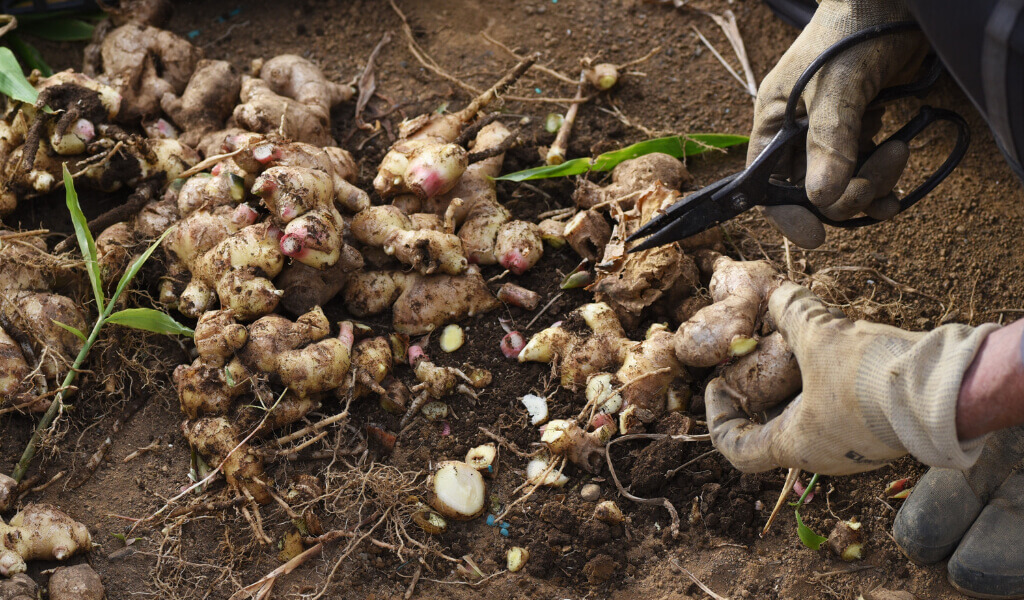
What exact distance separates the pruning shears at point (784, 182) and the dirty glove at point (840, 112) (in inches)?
1.3

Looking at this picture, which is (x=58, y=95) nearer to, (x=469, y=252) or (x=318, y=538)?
(x=469, y=252)

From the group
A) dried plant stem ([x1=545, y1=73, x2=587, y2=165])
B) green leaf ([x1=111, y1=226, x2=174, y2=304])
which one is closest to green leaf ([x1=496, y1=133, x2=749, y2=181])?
dried plant stem ([x1=545, y1=73, x2=587, y2=165])

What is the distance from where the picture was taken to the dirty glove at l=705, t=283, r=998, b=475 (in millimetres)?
1233

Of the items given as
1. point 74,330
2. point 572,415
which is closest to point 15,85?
point 74,330

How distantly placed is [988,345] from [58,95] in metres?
2.38

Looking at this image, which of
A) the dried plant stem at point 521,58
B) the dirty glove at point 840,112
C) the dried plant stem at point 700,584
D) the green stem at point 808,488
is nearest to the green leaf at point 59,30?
the dried plant stem at point 521,58

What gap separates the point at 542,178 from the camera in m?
2.38

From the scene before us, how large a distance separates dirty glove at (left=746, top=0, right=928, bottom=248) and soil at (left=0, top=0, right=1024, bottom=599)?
1.03 feet

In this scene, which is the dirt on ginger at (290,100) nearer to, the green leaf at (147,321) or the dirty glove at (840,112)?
the green leaf at (147,321)

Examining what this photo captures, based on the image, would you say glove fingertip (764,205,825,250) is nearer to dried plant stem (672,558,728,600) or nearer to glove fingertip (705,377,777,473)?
glove fingertip (705,377,777,473)

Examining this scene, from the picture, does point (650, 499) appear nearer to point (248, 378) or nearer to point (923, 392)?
point (923, 392)

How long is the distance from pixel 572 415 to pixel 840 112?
93 cm

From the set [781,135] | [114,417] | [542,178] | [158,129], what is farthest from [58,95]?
[781,135]

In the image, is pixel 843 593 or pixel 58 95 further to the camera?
pixel 58 95
